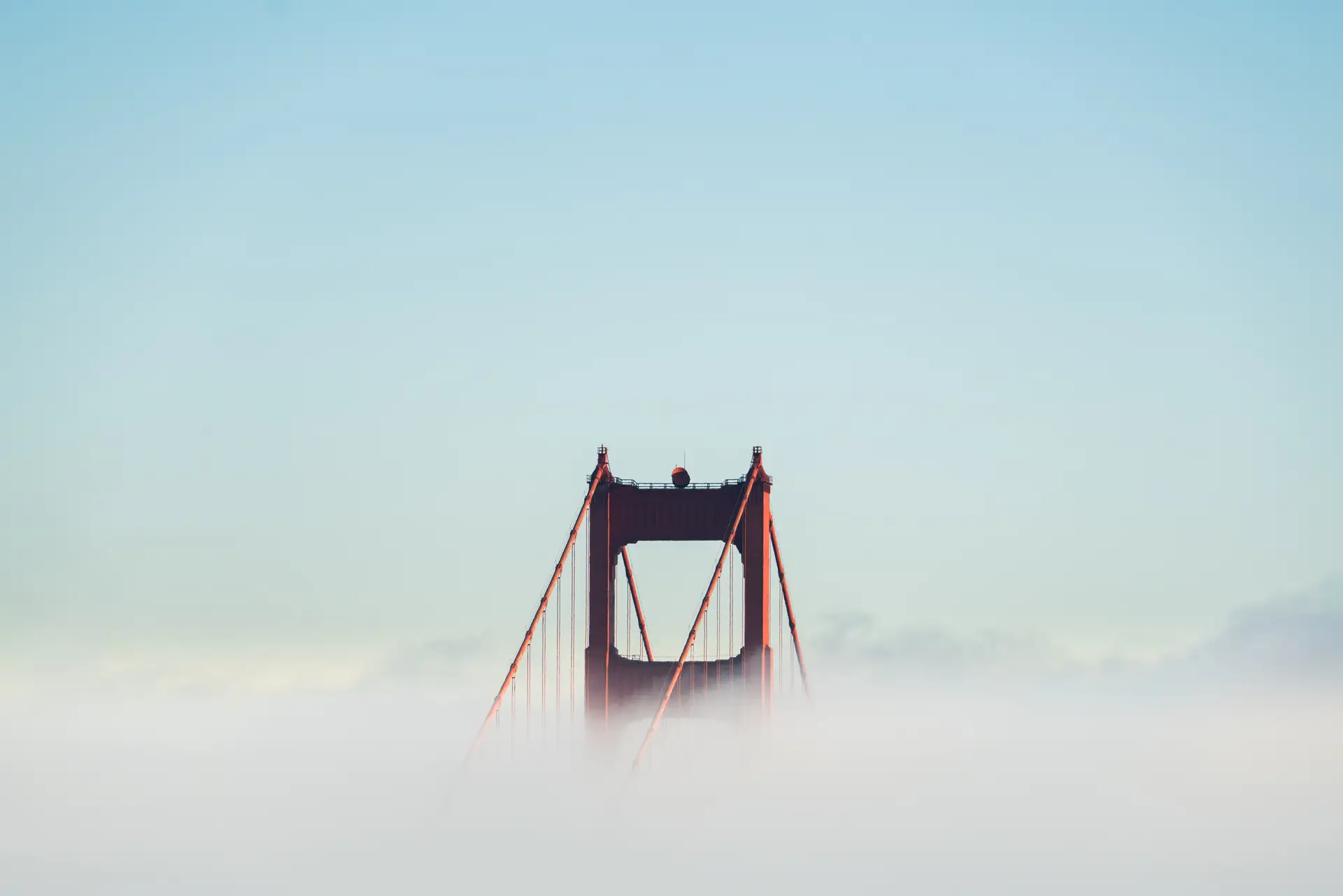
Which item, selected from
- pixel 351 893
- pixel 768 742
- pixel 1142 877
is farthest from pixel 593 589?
pixel 1142 877

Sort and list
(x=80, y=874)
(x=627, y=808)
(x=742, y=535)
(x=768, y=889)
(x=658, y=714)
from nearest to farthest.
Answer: (x=658, y=714)
(x=742, y=535)
(x=627, y=808)
(x=768, y=889)
(x=80, y=874)

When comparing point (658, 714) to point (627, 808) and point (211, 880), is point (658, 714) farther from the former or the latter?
→ point (211, 880)

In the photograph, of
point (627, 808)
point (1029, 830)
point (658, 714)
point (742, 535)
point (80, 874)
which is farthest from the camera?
point (1029, 830)

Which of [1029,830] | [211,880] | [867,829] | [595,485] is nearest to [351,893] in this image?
[211,880]

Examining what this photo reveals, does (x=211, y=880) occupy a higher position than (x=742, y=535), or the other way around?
(x=742, y=535)

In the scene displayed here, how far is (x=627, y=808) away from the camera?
7994cm

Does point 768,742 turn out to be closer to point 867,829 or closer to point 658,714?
point 658,714

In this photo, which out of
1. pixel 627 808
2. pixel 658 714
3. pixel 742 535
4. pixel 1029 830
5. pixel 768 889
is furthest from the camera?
pixel 1029 830

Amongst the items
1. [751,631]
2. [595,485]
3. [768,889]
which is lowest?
[768,889]

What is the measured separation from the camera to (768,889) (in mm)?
87062

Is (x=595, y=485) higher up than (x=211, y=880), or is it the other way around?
(x=595, y=485)

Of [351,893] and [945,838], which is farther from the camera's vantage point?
[945,838]

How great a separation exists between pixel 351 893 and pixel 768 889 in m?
19.7

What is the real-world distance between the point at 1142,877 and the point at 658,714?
173ft
